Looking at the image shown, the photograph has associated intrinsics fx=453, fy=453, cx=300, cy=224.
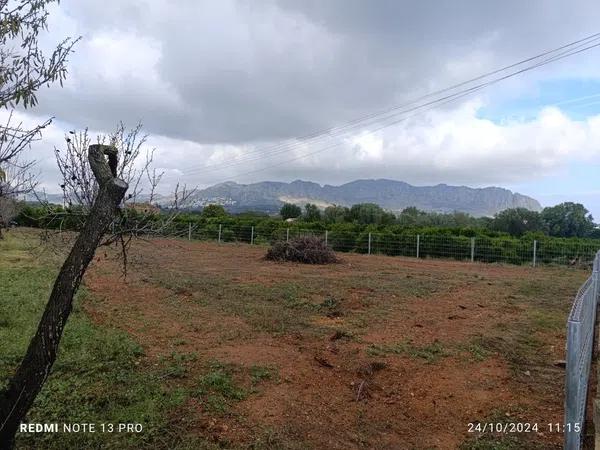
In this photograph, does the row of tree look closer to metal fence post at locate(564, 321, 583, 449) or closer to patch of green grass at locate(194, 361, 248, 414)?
patch of green grass at locate(194, 361, 248, 414)

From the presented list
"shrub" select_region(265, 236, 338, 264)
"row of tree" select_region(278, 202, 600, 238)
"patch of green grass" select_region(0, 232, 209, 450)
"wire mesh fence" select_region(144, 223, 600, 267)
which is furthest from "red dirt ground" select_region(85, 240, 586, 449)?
"row of tree" select_region(278, 202, 600, 238)

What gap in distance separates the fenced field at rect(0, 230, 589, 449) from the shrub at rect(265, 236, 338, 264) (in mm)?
5669

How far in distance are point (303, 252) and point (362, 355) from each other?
9557 millimetres

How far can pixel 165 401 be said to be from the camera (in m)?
3.61

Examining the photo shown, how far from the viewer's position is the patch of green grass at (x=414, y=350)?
4.84 metres

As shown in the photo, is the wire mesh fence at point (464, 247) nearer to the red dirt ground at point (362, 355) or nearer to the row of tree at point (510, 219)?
the row of tree at point (510, 219)

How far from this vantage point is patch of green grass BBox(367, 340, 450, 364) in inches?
191

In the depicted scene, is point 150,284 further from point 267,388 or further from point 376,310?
point 267,388

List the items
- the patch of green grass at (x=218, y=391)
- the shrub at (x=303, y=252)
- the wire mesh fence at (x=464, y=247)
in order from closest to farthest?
the patch of green grass at (x=218, y=391) → the shrub at (x=303, y=252) → the wire mesh fence at (x=464, y=247)

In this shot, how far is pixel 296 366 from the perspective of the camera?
4445 mm

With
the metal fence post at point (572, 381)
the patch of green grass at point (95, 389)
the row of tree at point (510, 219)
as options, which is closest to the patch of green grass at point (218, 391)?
the patch of green grass at point (95, 389)

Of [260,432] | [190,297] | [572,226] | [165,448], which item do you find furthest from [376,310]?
[572,226]

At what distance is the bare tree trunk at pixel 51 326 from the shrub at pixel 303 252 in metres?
11.6

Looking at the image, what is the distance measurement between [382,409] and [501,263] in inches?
575
